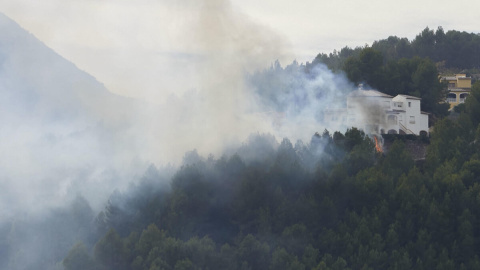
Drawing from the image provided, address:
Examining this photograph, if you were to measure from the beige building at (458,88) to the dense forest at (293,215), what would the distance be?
25.4m

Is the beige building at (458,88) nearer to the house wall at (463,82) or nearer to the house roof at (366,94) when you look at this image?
the house wall at (463,82)

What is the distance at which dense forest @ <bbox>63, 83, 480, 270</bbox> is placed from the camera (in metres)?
31.3

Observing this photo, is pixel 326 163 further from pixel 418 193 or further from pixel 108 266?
pixel 108 266

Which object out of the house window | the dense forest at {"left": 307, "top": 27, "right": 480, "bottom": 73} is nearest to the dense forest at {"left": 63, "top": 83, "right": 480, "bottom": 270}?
the house window

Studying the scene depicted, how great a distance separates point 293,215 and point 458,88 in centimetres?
3441

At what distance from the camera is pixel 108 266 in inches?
1214

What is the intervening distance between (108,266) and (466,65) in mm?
59505

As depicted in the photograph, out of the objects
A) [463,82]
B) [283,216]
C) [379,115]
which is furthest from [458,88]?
[283,216]

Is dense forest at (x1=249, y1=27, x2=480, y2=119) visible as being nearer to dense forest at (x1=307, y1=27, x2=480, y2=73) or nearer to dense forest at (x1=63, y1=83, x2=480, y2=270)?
dense forest at (x1=63, y1=83, x2=480, y2=270)

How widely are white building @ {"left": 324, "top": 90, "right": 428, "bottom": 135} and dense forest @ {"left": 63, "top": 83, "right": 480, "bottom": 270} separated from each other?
7.80 meters

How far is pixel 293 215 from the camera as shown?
112ft

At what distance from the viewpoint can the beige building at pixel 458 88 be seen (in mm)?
63906

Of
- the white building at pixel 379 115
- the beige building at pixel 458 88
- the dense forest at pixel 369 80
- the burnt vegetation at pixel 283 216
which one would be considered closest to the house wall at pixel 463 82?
the beige building at pixel 458 88

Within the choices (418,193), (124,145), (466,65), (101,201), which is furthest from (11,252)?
(466,65)
